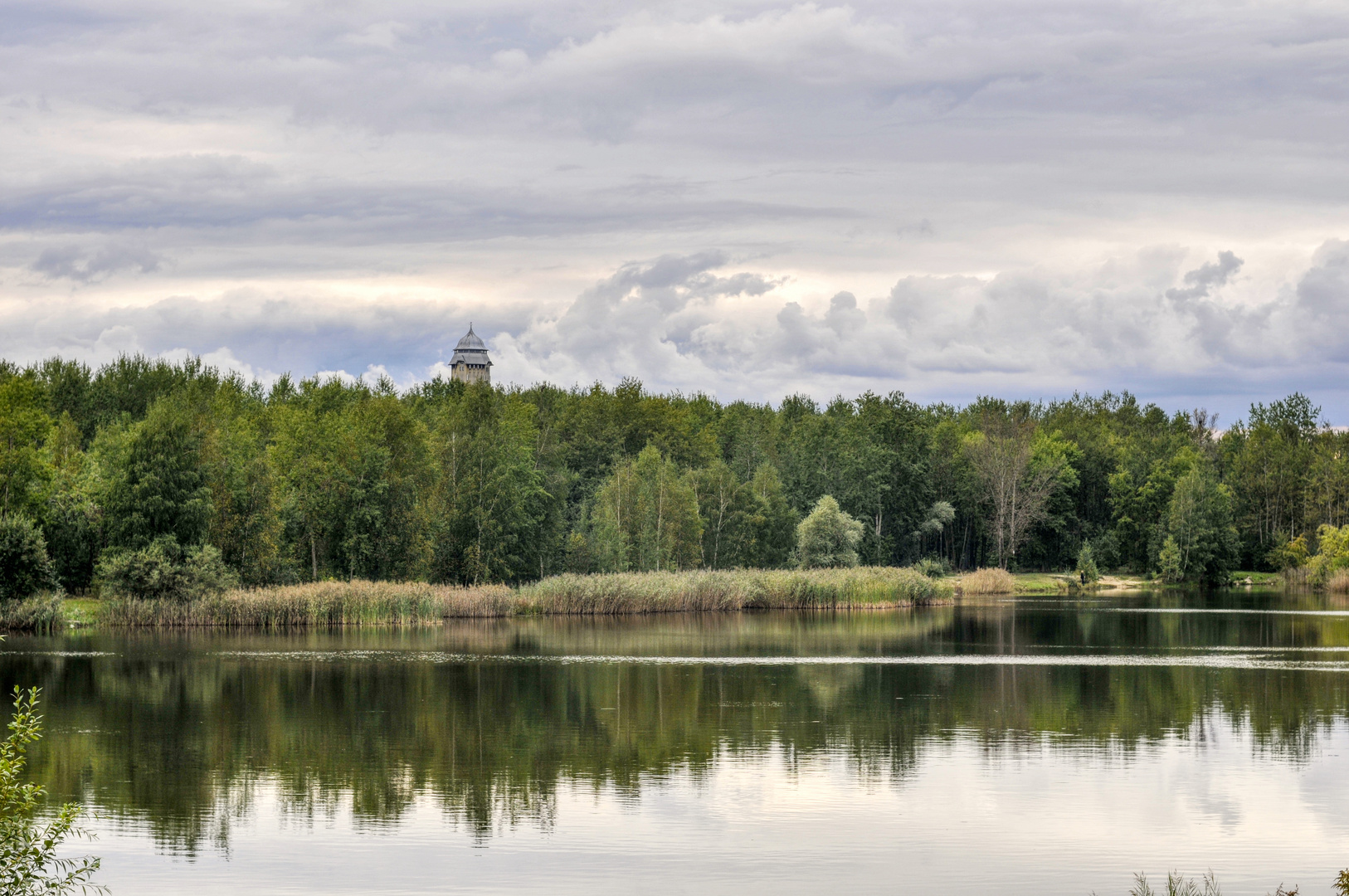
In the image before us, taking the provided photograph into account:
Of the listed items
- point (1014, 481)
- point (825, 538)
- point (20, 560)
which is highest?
point (1014, 481)

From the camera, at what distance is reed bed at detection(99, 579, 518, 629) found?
56094 mm

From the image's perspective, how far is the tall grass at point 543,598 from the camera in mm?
56438

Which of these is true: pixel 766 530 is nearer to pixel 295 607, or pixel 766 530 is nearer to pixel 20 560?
pixel 295 607

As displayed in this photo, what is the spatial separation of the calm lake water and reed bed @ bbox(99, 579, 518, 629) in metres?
10.1

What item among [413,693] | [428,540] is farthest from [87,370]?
[413,693]

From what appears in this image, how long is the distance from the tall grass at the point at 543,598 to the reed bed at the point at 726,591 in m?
0.05

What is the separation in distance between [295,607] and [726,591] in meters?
24.4

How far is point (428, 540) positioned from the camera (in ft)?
245

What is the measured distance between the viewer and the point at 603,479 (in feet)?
344

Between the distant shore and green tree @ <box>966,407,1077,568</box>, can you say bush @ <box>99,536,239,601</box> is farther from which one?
green tree @ <box>966,407,1077,568</box>

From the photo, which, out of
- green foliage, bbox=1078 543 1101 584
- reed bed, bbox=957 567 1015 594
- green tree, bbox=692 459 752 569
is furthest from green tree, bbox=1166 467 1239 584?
green tree, bbox=692 459 752 569

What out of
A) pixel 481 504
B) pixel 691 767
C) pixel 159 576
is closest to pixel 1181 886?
pixel 691 767

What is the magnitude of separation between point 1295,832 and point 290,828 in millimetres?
14325

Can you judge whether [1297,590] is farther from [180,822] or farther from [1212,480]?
[180,822]
